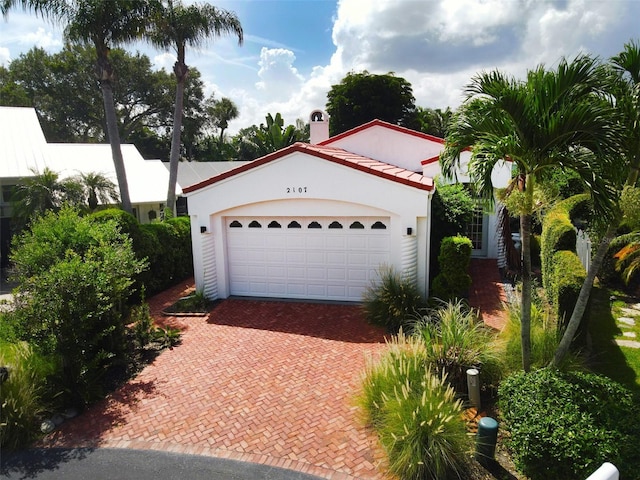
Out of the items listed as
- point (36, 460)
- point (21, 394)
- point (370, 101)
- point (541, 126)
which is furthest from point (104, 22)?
point (370, 101)

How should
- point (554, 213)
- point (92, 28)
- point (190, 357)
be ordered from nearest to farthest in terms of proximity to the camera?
point (190, 357), point (554, 213), point (92, 28)

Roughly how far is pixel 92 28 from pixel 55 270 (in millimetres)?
12310

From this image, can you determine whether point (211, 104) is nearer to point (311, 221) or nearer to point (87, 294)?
point (311, 221)

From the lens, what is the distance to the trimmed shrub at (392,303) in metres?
10.5

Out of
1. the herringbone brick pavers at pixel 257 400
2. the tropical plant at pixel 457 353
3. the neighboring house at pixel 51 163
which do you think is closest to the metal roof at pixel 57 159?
the neighboring house at pixel 51 163

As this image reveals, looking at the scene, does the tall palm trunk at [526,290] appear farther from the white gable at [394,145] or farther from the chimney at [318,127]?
the chimney at [318,127]

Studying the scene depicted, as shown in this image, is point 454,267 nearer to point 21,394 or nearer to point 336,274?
point 336,274

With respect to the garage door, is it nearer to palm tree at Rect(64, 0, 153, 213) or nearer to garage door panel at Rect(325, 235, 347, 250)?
garage door panel at Rect(325, 235, 347, 250)

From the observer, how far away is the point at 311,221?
1261 cm

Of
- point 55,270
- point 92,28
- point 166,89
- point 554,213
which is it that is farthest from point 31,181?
point 166,89

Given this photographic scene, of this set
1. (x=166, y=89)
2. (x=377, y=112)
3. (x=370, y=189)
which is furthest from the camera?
(x=166, y=89)

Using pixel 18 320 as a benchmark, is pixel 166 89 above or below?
above

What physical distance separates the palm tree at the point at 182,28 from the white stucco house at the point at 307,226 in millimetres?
8778

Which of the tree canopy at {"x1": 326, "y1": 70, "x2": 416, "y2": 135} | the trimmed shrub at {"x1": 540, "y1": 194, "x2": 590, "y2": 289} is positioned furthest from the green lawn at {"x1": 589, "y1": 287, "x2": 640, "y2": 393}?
the tree canopy at {"x1": 326, "y1": 70, "x2": 416, "y2": 135}
